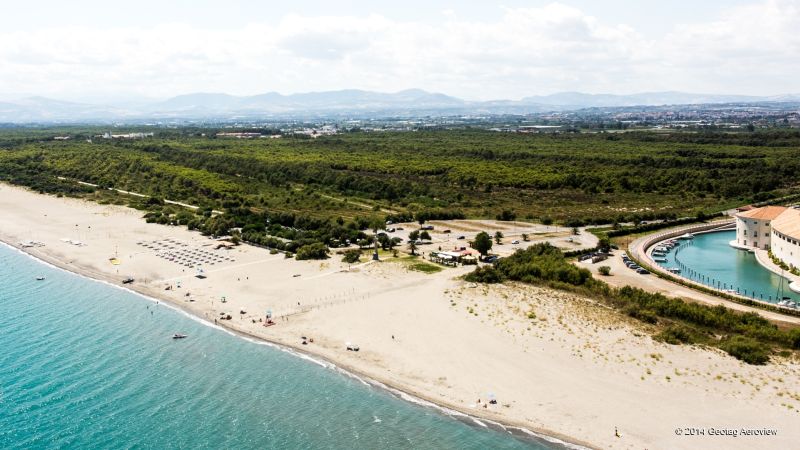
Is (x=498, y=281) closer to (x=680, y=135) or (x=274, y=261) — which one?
(x=274, y=261)

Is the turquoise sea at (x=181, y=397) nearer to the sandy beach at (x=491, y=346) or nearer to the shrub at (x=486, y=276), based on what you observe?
the sandy beach at (x=491, y=346)

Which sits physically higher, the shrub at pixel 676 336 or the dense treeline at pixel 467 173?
the dense treeline at pixel 467 173

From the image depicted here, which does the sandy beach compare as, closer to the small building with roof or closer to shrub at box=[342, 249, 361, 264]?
shrub at box=[342, 249, 361, 264]

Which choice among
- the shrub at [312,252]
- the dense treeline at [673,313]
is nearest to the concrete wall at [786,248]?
the dense treeline at [673,313]

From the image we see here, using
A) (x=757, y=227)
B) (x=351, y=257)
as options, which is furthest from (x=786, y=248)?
(x=351, y=257)

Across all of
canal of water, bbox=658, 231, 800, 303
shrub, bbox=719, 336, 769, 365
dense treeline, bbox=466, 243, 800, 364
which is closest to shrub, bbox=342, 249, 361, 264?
dense treeline, bbox=466, 243, 800, 364

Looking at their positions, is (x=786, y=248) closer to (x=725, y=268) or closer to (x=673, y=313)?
(x=725, y=268)

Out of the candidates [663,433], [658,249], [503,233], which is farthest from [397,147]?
[663,433]
